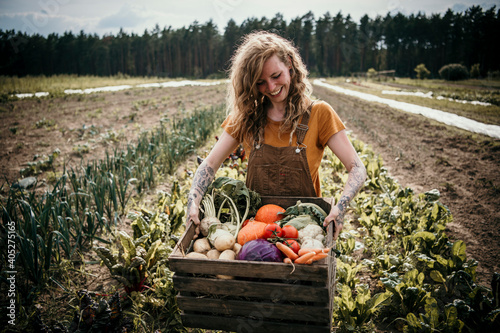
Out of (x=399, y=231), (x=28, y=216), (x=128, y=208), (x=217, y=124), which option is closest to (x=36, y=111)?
(x=217, y=124)

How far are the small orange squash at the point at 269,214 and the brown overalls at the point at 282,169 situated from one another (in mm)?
333

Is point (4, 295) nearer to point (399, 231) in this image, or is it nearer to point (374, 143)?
point (399, 231)

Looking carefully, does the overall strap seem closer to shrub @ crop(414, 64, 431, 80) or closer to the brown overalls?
the brown overalls

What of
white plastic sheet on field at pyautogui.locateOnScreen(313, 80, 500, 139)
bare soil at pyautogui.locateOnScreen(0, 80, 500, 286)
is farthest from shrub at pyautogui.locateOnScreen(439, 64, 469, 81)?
bare soil at pyautogui.locateOnScreen(0, 80, 500, 286)

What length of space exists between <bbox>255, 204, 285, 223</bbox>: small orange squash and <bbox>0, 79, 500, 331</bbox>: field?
148 centimetres

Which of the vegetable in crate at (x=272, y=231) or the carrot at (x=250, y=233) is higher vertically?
the vegetable in crate at (x=272, y=231)

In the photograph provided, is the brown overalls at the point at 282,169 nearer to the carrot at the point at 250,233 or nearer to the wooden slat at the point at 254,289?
the carrot at the point at 250,233

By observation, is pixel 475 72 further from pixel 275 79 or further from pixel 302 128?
pixel 275 79

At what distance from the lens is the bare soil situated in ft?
11.9

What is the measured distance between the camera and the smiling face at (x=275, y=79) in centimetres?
193

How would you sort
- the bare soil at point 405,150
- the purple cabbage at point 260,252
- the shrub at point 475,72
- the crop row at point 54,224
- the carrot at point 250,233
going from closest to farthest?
the purple cabbage at point 260,252 → the carrot at point 250,233 → the crop row at point 54,224 → the bare soil at point 405,150 → the shrub at point 475,72

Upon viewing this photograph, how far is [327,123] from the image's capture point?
2043 mm

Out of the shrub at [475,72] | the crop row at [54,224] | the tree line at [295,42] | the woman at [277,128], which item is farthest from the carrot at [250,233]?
the tree line at [295,42]

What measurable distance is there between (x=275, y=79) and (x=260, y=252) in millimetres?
1221
